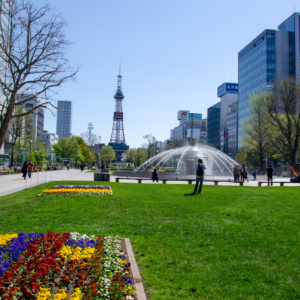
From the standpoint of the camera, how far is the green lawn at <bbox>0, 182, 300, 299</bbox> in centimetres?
409

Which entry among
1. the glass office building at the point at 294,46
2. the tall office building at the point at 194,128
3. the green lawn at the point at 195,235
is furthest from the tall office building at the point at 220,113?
the green lawn at the point at 195,235

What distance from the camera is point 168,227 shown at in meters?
7.43

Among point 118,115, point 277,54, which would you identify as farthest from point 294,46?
point 118,115

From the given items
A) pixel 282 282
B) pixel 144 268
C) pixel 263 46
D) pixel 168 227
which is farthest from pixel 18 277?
pixel 263 46

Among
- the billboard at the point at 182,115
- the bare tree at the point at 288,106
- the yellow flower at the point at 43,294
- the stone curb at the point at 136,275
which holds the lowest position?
the stone curb at the point at 136,275

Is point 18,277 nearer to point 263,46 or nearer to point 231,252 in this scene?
point 231,252

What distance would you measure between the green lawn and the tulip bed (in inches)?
19.8

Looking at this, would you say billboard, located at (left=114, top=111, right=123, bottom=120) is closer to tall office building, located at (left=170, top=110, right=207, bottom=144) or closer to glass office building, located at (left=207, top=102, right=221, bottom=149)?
tall office building, located at (left=170, top=110, right=207, bottom=144)

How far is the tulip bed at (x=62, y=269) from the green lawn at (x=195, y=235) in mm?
504

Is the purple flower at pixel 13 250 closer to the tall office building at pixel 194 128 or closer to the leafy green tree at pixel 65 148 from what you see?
the leafy green tree at pixel 65 148

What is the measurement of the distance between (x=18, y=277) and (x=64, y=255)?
943 millimetres

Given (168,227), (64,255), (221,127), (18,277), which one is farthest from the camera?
(221,127)

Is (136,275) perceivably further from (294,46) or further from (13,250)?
(294,46)

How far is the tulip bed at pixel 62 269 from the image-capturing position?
135 inches
